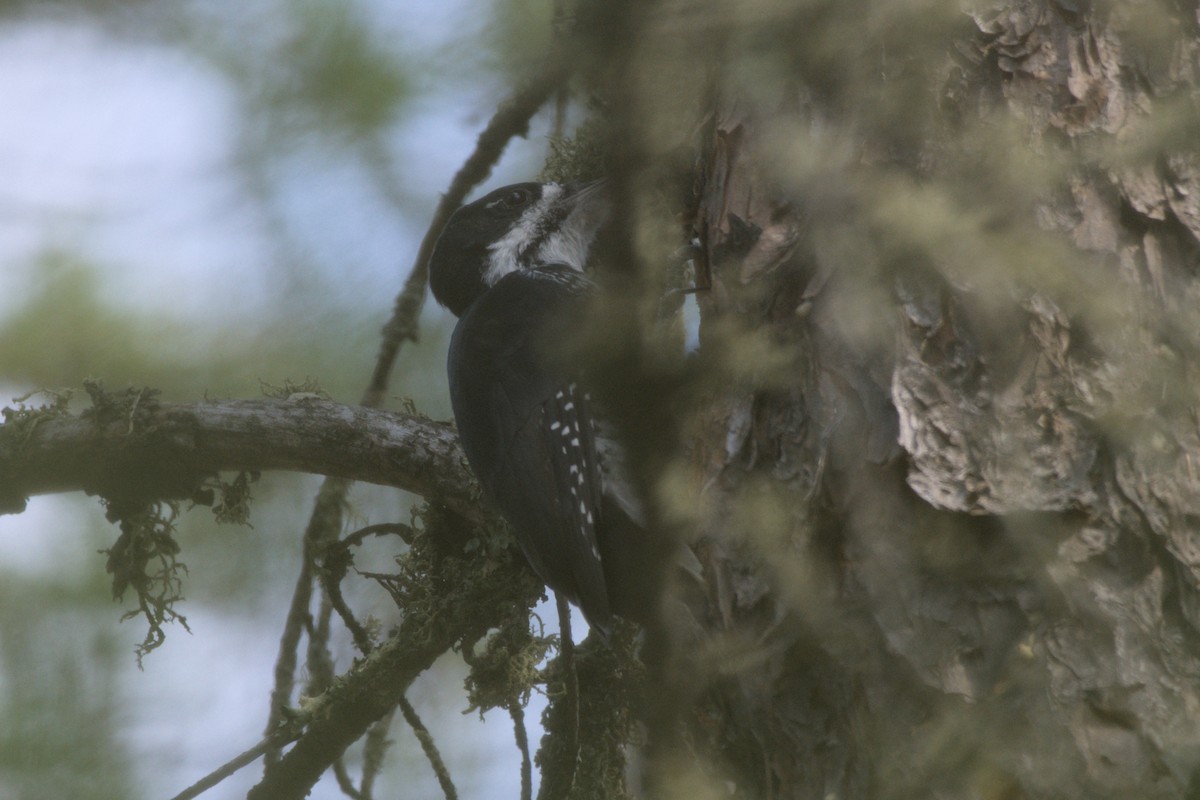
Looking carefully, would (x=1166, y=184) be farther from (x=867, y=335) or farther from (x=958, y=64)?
(x=867, y=335)

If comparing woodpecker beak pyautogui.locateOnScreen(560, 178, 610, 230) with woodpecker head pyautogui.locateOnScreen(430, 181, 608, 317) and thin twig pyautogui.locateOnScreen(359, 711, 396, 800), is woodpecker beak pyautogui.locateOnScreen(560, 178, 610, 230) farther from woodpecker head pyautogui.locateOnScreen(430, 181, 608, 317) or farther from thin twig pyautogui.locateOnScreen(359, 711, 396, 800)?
thin twig pyautogui.locateOnScreen(359, 711, 396, 800)

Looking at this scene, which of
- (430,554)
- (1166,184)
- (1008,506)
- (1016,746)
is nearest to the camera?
(1016,746)

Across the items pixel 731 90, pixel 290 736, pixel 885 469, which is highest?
pixel 290 736

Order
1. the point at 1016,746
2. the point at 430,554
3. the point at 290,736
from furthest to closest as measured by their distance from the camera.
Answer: the point at 430,554
the point at 290,736
the point at 1016,746

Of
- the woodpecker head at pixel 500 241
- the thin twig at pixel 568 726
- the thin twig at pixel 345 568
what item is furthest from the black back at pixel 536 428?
the woodpecker head at pixel 500 241

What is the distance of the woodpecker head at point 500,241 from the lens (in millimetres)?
3844

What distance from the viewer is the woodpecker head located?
12.6 ft

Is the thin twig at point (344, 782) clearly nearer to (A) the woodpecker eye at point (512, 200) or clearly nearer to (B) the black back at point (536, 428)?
(B) the black back at point (536, 428)

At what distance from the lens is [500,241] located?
3.97 metres

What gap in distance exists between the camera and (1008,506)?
5.16 ft

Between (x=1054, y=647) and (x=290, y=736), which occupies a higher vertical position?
(x=290, y=736)

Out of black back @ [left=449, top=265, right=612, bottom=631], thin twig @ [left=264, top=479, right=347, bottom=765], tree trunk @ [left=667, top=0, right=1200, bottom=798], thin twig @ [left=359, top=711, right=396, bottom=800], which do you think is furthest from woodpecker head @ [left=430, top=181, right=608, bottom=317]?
tree trunk @ [left=667, top=0, right=1200, bottom=798]

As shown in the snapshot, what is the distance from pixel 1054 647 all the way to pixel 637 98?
40.3 inches

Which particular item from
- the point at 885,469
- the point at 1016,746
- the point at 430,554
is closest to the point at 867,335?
the point at 885,469
